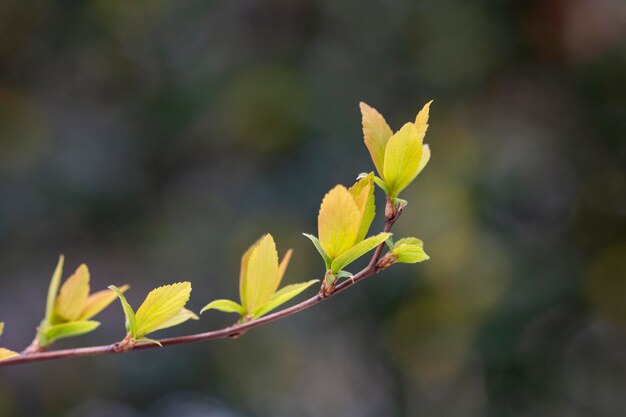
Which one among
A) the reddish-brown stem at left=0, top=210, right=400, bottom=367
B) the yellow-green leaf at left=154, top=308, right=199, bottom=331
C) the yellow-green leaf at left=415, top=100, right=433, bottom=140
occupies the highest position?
the yellow-green leaf at left=415, top=100, right=433, bottom=140

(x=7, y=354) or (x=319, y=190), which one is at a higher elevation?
(x=319, y=190)

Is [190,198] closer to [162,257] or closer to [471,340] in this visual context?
[162,257]

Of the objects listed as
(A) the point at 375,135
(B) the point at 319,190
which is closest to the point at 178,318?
(A) the point at 375,135

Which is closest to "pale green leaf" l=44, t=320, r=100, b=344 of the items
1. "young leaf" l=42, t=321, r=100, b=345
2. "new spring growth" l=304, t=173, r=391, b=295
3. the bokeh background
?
"young leaf" l=42, t=321, r=100, b=345

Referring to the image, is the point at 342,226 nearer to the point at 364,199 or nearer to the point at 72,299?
the point at 364,199

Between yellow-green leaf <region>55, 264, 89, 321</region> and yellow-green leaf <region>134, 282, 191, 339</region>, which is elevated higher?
yellow-green leaf <region>55, 264, 89, 321</region>

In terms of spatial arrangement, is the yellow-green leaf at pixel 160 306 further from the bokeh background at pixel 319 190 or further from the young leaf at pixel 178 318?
the bokeh background at pixel 319 190

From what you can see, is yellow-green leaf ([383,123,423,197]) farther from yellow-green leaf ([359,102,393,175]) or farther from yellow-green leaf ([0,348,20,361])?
yellow-green leaf ([0,348,20,361])
